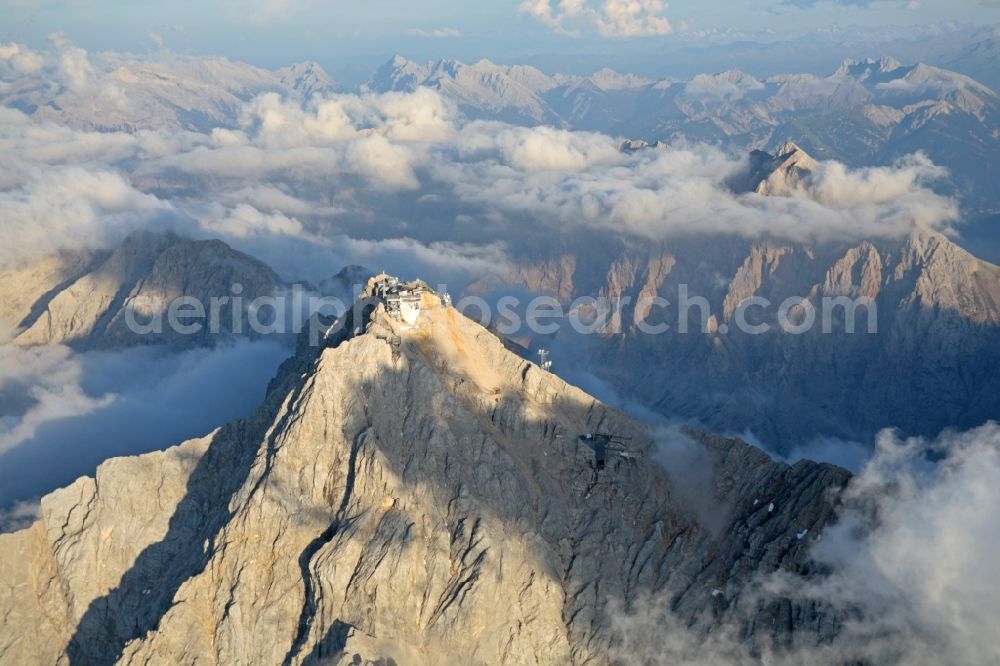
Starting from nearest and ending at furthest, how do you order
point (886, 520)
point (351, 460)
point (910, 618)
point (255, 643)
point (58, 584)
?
point (910, 618) < point (886, 520) < point (255, 643) < point (351, 460) < point (58, 584)

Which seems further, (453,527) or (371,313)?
(371,313)

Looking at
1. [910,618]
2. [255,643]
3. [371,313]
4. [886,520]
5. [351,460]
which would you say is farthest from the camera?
[371,313]

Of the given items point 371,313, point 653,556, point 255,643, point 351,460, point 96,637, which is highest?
point 371,313

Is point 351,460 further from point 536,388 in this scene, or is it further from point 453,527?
point 536,388

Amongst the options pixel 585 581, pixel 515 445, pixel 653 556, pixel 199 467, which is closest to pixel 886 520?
pixel 653 556

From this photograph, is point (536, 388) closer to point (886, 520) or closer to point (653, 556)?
point (653, 556)

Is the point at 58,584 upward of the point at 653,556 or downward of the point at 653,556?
downward
